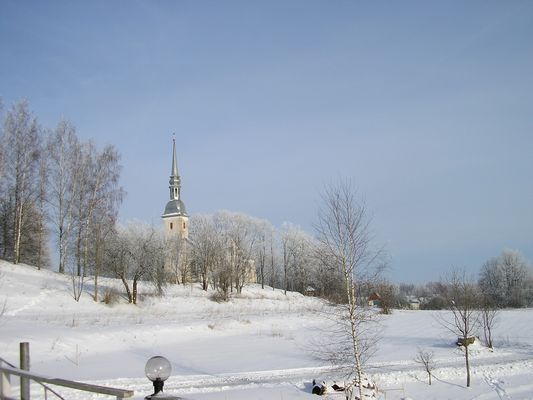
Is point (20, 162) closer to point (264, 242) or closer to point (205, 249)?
point (205, 249)

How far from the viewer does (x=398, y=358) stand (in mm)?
22828

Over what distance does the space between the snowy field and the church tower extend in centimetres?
4256

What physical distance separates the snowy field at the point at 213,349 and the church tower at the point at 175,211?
42557mm

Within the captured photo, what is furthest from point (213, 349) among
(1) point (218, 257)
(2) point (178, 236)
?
(2) point (178, 236)

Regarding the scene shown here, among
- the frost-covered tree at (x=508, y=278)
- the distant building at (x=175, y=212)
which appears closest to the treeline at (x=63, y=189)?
the distant building at (x=175, y=212)

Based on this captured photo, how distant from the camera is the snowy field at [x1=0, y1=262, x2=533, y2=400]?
16.2m

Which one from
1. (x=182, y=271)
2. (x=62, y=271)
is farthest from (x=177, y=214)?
(x=62, y=271)

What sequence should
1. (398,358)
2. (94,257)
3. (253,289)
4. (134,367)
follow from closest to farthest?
1. (134,367)
2. (398,358)
3. (94,257)
4. (253,289)

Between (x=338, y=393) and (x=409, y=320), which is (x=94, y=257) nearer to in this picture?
(x=338, y=393)

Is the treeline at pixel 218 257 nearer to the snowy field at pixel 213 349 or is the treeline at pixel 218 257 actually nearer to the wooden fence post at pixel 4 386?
the snowy field at pixel 213 349

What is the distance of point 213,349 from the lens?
24203 millimetres

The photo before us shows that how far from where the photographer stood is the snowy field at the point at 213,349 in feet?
53.1

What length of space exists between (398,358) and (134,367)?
487 inches

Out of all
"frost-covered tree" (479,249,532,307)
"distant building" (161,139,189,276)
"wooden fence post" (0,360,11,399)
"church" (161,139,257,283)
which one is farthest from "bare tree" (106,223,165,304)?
"frost-covered tree" (479,249,532,307)
